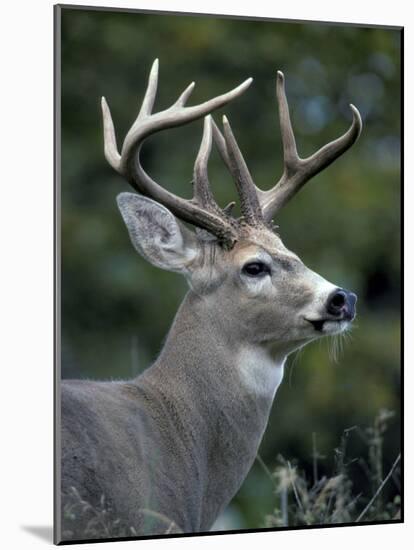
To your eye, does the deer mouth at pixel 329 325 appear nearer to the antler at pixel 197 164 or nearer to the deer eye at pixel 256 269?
the deer eye at pixel 256 269

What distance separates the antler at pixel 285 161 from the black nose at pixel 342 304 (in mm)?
519

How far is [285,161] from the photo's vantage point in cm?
684

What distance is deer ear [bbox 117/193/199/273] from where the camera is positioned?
6375mm

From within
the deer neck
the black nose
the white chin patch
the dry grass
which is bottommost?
the dry grass

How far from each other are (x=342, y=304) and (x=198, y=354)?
23.3 inches

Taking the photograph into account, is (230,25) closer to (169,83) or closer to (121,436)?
(169,83)

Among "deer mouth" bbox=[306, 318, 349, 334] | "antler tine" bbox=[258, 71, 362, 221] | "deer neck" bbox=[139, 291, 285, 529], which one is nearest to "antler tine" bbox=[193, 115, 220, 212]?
"antler tine" bbox=[258, 71, 362, 221]

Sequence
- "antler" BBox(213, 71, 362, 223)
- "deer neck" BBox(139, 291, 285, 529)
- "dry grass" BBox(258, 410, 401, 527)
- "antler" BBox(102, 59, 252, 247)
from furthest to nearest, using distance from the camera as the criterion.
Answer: "dry grass" BBox(258, 410, 401, 527), "antler" BBox(213, 71, 362, 223), "deer neck" BBox(139, 291, 285, 529), "antler" BBox(102, 59, 252, 247)

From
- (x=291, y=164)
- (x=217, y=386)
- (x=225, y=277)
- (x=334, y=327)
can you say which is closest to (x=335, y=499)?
(x=217, y=386)

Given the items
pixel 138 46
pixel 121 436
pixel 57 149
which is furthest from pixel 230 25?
pixel 121 436

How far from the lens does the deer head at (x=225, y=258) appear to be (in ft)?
20.9

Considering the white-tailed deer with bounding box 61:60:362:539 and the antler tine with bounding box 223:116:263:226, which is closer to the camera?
the white-tailed deer with bounding box 61:60:362:539

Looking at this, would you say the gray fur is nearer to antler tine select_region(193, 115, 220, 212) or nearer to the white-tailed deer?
the white-tailed deer

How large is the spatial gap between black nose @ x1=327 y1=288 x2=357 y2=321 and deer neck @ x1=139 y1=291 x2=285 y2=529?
12.6 inches
